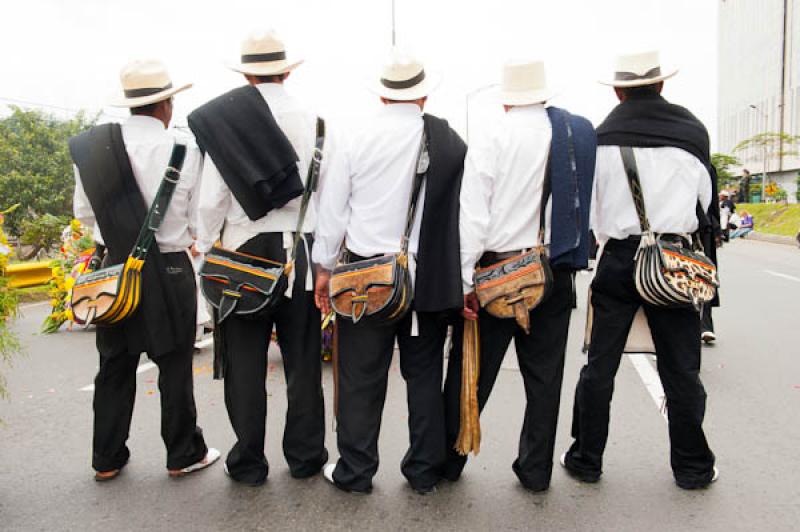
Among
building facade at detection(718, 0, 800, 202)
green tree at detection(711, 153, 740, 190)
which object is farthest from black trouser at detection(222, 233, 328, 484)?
green tree at detection(711, 153, 740, 190)

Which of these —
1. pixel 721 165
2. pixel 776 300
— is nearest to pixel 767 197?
pixel 721 165

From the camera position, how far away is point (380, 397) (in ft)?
11.8

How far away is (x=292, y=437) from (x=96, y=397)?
1.09 meters

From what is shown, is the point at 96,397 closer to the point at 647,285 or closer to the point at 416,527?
the point at 416,527

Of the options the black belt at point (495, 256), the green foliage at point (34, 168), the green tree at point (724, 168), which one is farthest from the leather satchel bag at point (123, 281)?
the green tree at point (724, 168)

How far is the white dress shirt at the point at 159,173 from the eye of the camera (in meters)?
3.61

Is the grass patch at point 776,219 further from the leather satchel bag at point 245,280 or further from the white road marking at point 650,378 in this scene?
the leather satchel bag at point 245,280

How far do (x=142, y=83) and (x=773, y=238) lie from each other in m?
28.5

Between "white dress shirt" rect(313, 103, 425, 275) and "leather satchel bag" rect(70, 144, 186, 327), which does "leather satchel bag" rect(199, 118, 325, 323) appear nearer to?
"white dress shirt" rect(313, 103, 425, 275)

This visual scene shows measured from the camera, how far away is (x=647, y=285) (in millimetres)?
3350

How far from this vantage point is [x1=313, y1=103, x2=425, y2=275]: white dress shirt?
3.41 m

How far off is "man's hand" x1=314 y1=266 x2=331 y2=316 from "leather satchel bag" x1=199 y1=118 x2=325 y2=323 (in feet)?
0.50

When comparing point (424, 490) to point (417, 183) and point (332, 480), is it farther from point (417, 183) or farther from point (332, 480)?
point (417, 183)

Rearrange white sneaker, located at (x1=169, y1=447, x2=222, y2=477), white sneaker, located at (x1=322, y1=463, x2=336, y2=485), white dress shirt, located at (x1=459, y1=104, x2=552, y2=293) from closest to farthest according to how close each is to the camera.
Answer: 1. white dress shirt, located at (x1=459, y1=104, x2=552, y2=293)
2. white sneaker, located at (x1=322, y1=463, x2=336, y2=485)
3. white sneaker, located at (x1=169, y1=447, x2=222, y2=477)
